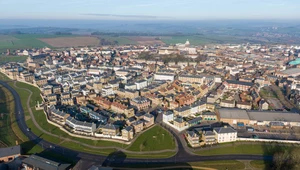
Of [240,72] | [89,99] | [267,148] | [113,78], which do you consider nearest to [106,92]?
[89,99]

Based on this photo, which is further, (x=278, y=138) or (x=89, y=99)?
(x=89, y=99)

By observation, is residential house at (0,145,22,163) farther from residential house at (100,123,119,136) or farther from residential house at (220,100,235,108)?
residential house at (220,100,235,108)

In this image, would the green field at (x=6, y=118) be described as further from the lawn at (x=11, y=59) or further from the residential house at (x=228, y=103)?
the lawn at (x=11, y=59)

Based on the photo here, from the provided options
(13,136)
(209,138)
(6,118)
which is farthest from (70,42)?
(209,138)

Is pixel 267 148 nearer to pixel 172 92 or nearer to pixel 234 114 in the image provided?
pixel 234 114

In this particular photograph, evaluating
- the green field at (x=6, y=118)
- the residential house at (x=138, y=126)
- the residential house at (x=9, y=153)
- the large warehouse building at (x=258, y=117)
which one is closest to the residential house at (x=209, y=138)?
the large warehouse building at (x=258, y=117)

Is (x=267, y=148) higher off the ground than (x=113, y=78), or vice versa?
(x=113, y=78)
